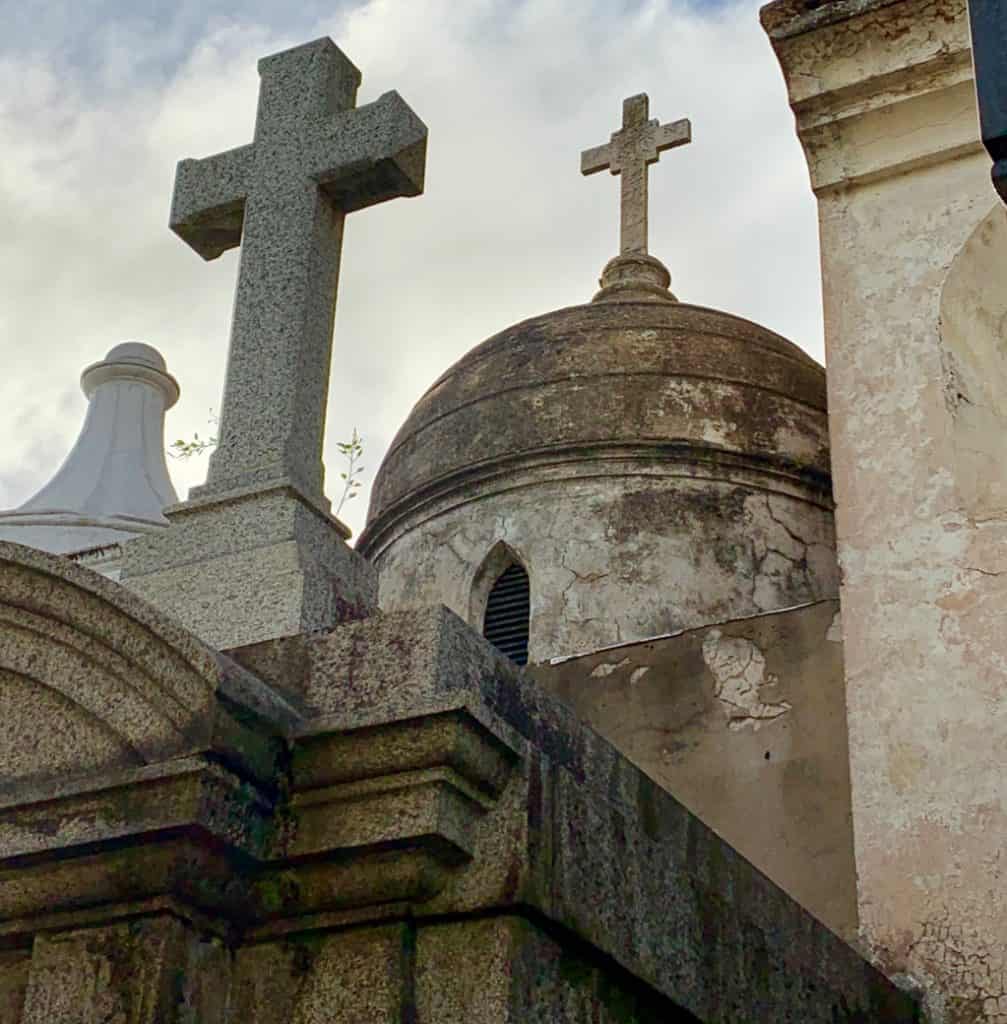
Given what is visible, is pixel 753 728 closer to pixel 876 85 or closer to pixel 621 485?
pixel 876 85

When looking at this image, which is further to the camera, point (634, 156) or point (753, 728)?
point (634, 156)

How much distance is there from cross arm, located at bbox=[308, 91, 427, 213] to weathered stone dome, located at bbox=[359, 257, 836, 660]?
21.1 ft

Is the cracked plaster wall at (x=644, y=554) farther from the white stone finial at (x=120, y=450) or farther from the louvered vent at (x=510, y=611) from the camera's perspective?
the white stone finial at (x=120, y=450)

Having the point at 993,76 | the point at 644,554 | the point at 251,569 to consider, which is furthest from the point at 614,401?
the point at 993,76

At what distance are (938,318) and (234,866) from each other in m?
4.16

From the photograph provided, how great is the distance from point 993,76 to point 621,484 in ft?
31.0

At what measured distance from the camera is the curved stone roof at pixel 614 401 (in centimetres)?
1160

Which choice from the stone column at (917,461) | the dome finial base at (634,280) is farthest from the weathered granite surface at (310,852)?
the dome finial base at (634,280)

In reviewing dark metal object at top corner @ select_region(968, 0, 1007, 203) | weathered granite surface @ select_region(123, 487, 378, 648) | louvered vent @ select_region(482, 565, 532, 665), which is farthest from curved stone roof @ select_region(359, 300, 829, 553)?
dark metal object at top corner @ select_region(968, 0, 1007, 203)

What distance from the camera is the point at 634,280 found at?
1341 cm

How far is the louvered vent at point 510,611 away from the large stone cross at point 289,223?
258 inches

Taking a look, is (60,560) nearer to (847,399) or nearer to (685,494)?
(847,399)

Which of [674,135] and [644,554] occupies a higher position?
[674,135]

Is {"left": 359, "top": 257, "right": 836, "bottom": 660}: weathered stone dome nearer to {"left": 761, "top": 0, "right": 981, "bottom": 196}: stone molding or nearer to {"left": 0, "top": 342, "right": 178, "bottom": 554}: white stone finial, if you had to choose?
{"left": 0, "top": 342, "right": 178, "bottom": 554}: white stone finial
